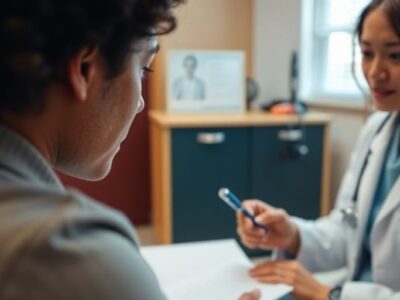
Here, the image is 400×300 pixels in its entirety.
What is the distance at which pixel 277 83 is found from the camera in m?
3.05

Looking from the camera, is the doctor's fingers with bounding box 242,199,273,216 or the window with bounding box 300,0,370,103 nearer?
the doctor's fingers with bounding box 242,199,273,216

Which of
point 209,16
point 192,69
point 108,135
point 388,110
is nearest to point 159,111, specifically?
point 192,69

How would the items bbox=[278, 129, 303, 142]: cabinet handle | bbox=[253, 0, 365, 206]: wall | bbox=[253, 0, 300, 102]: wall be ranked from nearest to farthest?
bbox=[278, 129, 303, 142]: cabinet handle → bbox=[253, 0, 365, 206]: wall → bbox=[253, 0, 300, 102]: wall

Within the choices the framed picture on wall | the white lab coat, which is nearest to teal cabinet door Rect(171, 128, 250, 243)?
the framed picture on wall

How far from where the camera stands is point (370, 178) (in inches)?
50.3

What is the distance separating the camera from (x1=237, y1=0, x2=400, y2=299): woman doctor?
1.12m

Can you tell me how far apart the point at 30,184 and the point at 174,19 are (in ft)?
0.83

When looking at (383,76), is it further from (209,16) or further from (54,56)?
(209,16)

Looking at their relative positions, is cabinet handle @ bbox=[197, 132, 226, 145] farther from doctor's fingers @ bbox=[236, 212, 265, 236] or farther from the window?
doctor's fingers @ bbox=[236, 212, 265, 236]

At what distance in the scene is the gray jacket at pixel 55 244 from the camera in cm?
36

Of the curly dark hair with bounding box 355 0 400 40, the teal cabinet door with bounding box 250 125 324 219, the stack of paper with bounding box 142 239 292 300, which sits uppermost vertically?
the curly dark hair with bounding box 355 0 400 40

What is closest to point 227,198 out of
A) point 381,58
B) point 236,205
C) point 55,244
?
point 236,205

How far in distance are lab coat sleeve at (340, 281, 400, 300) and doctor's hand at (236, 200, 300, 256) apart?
249 mm

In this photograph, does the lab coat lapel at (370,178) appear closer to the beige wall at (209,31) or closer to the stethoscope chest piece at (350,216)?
the stethoscope chest piece at (350,216)
